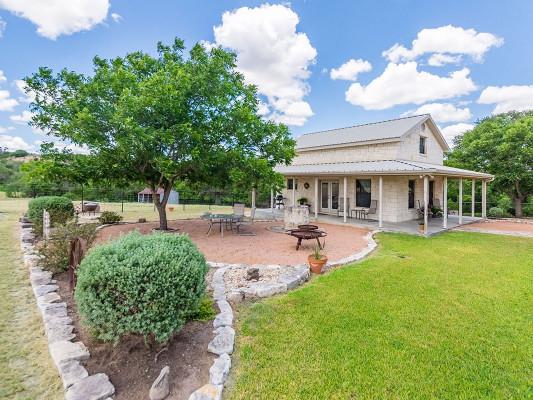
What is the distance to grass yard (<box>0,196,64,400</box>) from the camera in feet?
8.13

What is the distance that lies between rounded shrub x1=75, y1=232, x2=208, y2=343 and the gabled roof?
1420 cm

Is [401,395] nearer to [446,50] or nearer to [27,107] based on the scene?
[27,107]

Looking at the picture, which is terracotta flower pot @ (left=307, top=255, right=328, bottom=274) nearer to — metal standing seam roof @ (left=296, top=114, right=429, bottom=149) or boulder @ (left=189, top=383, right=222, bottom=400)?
boulder @ (left=189, top=383, right=222, bottom=400)

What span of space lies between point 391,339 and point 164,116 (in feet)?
28.0

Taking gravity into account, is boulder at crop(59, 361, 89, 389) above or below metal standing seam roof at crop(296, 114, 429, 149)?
below

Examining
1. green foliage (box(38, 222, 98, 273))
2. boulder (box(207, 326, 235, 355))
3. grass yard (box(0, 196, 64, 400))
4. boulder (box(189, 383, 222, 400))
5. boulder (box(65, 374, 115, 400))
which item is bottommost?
grass yard (box(0, 196, 64, 400))

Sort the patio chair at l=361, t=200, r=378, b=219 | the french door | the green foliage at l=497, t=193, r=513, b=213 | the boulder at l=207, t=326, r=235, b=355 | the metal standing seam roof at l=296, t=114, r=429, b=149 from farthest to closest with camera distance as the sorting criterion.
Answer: the green foliage at l=497, t=193, r=513, b=213, the french door, the metal standing seam roof at l=296, t=114, r=429, b=149, the patio chair at l=361, t=200, r=378, b=219, the boulder at l=207, t=326, r=235, b=355

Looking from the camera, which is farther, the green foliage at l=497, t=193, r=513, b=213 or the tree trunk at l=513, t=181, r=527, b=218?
the green foliage at l=497, t=193, r=513, b=213

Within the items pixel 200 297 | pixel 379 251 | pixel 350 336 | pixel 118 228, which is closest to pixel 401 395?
pixel 350 336

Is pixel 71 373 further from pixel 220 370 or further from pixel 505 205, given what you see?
pixel 505 205

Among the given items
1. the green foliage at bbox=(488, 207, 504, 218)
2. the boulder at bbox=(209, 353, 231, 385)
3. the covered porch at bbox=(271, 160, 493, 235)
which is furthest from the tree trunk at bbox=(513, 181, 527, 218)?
the boulder at bbox=(209, 353, 231, 385)

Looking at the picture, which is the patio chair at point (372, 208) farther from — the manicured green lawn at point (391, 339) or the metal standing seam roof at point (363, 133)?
the manicured green lawn at point (391, 339)

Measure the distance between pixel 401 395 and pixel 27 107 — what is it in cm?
1241

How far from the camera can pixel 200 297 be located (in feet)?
9.69
